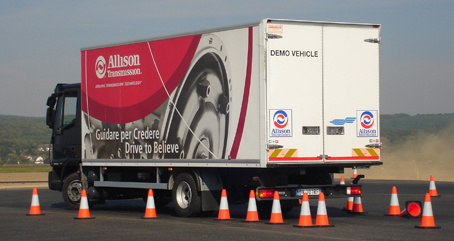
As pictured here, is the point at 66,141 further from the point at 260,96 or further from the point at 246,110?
the point at 260,96

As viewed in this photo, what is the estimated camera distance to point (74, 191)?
17.3m

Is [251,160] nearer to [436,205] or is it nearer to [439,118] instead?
[436,205]

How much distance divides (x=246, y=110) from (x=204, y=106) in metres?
1.27

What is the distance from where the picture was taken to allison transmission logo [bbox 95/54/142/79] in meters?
15.4

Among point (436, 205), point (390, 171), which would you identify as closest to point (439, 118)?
point (390, 171)

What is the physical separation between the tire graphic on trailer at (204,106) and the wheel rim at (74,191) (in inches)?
147

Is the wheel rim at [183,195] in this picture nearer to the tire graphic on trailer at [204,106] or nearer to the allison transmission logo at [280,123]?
the tire graphic on trailer at [204,106]

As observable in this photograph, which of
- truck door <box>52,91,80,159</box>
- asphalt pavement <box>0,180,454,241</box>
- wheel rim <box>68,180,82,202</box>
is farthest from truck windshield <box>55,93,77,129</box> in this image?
asphalt pavement <box>0,180,454,241</box>

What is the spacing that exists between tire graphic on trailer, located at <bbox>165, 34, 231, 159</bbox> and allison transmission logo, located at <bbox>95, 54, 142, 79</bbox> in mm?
1542

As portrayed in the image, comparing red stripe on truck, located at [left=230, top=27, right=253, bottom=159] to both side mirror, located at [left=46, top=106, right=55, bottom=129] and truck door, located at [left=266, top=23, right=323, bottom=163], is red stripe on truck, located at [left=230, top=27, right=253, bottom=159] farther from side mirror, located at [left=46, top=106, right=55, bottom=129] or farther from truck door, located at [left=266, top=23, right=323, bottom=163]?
side mirror, located at [left=46, top=106, right=55, bottom=129]

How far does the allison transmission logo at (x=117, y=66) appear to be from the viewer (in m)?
15.4

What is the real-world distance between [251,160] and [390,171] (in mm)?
35739

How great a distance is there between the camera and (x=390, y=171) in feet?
153

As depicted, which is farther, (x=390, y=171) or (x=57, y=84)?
(x=390, y=171)
